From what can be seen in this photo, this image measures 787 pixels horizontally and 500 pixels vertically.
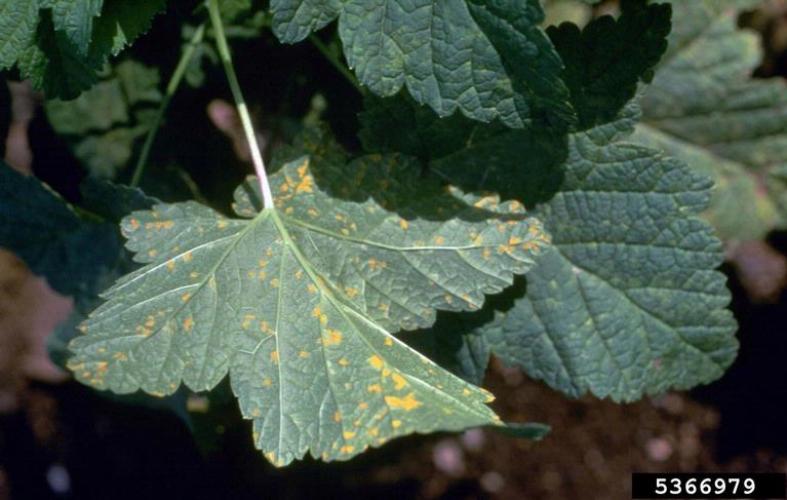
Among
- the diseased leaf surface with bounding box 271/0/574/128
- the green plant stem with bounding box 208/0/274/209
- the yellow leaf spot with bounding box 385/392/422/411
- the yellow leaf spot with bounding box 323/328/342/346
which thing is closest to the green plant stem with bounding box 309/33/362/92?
the green plant stem with bounding box 208/0/274/209

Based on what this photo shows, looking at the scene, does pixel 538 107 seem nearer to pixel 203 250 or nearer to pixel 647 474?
pixel 203 250

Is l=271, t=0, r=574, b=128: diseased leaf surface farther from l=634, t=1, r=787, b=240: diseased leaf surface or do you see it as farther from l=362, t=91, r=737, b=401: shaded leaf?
l=634, t=1, r=787, b=240: diseased leaf surface

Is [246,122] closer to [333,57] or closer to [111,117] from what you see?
[333,57]

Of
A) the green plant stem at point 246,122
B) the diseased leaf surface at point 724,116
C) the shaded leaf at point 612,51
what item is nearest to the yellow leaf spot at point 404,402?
the green plant stem at point 246,122

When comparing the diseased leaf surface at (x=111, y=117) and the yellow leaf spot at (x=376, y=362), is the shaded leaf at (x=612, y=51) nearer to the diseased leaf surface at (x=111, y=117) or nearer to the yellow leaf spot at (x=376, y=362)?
the yellow leaf spot at (x=376, y=362)

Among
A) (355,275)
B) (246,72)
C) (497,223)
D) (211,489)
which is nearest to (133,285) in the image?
(355,275)

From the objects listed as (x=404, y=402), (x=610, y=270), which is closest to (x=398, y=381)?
(x=404, y=402)

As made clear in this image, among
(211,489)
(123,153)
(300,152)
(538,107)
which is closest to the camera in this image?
(538,107)
